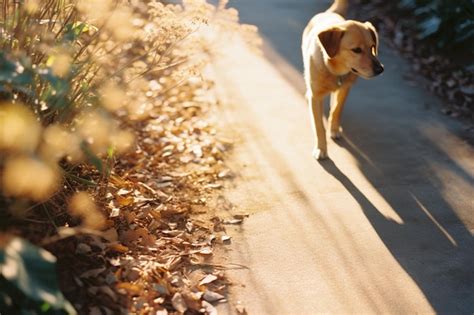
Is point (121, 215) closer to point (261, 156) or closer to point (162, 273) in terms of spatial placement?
point (162, 273)

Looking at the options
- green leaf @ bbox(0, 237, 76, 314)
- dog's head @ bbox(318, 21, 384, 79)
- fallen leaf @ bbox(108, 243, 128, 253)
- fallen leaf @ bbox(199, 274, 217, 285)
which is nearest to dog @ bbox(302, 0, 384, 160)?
dog's head @ bbox(318, 21, 384, 79)

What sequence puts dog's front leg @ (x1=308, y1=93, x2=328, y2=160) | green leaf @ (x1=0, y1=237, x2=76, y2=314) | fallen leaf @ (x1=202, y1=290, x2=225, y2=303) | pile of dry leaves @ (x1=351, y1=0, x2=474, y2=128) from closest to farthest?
green leaf @ (x1=0, y1=237, x2=76, y2=314) → fallen leaf @ (x1=202, y1=290, x2=225, y2=303) → dog's front leg @ (x1=308, y1=93, x2=328, y2=160) → pile of dry leaves @ (x1=351, y1=0, x2=474, y2=128)

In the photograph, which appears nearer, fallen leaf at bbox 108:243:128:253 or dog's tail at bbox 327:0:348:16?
fallen leaf at bbox 108:243:128:253

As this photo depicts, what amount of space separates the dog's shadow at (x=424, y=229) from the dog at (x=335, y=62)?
0.26m

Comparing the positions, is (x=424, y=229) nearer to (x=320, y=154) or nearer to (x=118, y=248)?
(x=320, y=154)

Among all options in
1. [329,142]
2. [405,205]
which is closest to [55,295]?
[405,205]

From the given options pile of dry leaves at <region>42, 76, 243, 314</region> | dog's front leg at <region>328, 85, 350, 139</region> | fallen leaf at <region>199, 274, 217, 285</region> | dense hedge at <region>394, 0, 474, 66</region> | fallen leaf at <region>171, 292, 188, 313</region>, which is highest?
dense hedge at <region>394, 0, 474, 66</region>

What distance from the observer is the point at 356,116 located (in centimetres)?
480

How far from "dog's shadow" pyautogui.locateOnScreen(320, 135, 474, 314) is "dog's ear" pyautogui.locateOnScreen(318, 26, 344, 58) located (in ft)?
2.54

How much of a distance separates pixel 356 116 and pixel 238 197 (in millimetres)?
1503

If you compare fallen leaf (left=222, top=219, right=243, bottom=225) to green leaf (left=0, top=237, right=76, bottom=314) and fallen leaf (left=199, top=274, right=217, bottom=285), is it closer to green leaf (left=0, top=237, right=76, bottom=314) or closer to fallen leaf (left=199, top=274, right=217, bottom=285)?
fallen leaf (left=199, top=274, right=217, bottom=285)

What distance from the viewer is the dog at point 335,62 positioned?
4000mm

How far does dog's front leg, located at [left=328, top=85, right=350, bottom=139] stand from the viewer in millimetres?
4366

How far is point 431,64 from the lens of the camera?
18.3ft
